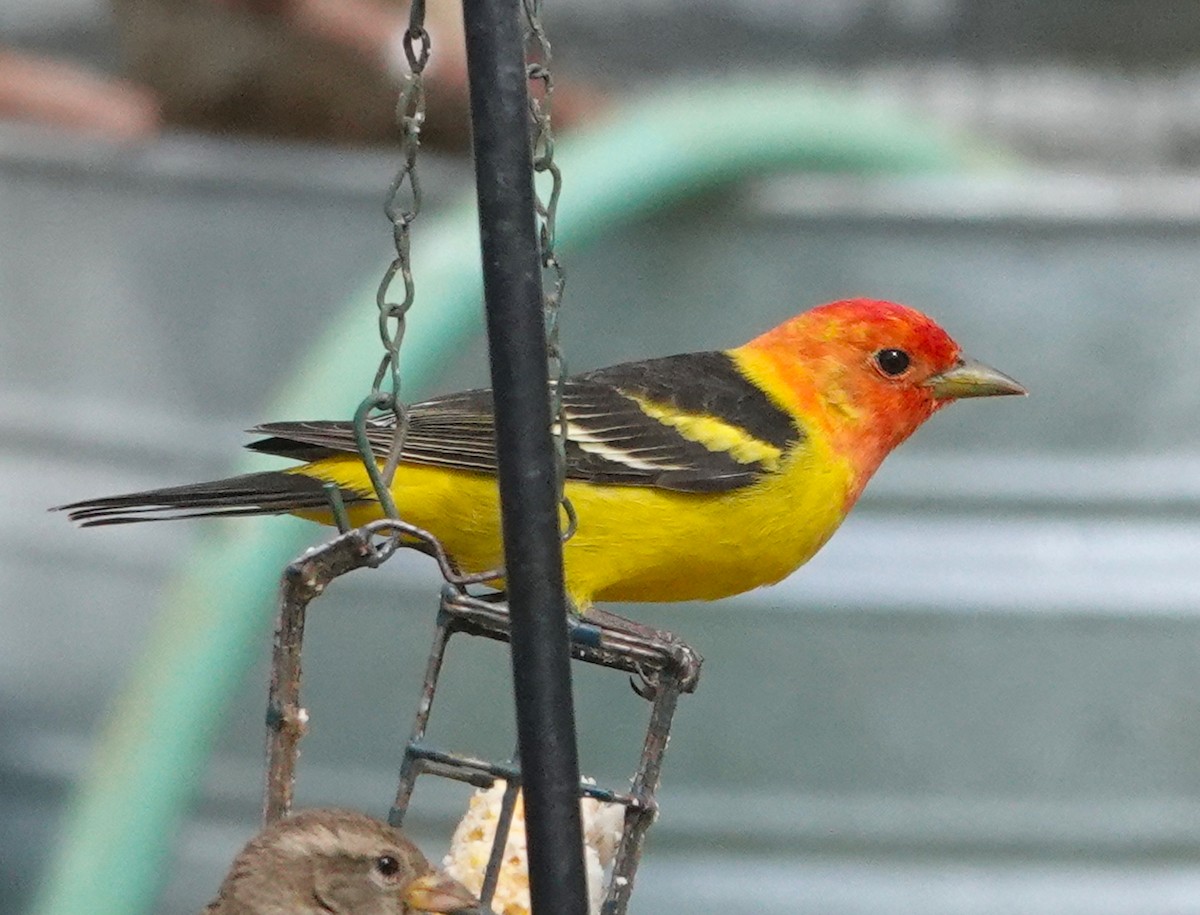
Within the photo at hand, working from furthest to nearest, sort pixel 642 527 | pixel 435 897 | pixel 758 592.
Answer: pixel 758 592
pixel 642 527
pixel 435 897

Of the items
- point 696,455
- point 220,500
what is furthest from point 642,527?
point 220,500

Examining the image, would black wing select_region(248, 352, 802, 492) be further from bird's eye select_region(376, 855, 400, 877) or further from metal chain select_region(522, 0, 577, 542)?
metal chain select_region(522, 0, 577, 542)

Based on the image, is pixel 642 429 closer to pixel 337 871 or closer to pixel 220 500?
pixel 220 500

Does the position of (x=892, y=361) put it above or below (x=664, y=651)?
above

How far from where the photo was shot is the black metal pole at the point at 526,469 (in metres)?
1.95

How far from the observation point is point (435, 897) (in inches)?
95.7

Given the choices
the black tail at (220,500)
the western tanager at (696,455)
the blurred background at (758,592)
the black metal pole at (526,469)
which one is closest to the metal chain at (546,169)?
the black metal pole at (526,469)

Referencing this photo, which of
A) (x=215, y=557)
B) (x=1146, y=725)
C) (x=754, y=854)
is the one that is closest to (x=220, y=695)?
(x=215, y=557)

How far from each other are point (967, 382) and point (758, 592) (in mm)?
1686

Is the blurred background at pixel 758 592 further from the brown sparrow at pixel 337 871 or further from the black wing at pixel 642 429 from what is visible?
the brown sparrow at pixel 337 871

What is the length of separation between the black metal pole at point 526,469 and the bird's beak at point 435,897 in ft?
1.58

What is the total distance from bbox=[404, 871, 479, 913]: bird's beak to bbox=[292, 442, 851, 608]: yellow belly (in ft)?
2.28

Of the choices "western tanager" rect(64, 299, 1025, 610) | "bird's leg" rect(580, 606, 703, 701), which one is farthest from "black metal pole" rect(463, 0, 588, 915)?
→ "western tanager" rect(64, 299, 1025, 610)

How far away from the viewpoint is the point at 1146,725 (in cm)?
480
